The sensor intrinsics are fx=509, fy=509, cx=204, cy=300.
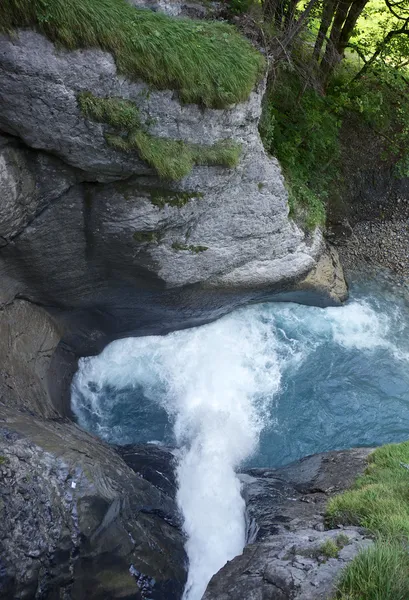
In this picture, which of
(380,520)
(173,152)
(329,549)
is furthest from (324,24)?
(329,549)

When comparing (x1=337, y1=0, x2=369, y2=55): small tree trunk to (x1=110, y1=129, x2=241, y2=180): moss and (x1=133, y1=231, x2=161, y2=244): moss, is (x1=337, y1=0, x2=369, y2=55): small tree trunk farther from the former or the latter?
(x1=133, y1=231, x2=161, y2=244): moss

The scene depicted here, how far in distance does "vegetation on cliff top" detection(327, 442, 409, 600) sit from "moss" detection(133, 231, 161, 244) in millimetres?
5204

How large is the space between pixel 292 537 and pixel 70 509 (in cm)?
302

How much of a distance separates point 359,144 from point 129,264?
324 inches

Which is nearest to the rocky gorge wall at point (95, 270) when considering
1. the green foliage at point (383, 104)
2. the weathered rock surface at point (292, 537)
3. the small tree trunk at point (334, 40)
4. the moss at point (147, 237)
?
the moss at point (147, 237)

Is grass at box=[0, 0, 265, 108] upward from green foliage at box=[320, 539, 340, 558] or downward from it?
upward

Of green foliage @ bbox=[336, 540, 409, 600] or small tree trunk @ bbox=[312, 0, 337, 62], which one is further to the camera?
small tree trunk @ bbox=[312, 0, 337, 62]

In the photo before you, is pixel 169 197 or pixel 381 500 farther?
pixel 169 197

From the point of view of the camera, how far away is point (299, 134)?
472 inches

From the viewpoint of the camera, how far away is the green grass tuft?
6.59 meters

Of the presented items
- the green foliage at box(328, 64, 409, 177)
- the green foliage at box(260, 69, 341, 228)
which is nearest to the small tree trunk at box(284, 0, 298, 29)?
the green foliage at box(260, 69, 341, 228)

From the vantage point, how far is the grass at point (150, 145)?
24.3 ft

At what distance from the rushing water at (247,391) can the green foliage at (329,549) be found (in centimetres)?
297

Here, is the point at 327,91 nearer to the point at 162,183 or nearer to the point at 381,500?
the point at 162,183
